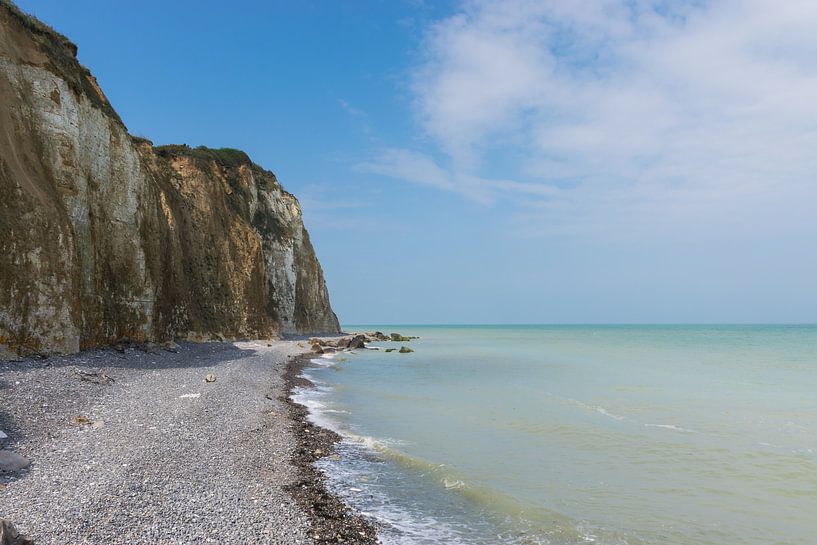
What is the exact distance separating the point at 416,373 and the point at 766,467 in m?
20.5

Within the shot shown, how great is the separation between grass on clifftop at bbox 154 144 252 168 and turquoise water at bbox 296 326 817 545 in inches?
919

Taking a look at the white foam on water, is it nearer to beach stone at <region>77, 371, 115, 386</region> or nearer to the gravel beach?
the gravel beach

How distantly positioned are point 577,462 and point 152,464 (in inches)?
336

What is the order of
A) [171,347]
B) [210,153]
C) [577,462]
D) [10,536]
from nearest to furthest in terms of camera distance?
1. [10,536]
2. [577,462]
3. [171,347]
4. [210,153]

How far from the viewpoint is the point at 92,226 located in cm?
1984

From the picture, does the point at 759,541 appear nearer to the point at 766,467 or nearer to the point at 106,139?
the point at 766,467

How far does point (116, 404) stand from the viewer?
39.3 feet

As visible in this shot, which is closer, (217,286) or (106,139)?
(106,139)

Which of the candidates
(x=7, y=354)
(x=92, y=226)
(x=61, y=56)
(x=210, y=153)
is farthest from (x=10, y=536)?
(x=210, y=153)

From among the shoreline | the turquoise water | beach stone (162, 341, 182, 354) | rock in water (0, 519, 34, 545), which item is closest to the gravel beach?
the shoreline

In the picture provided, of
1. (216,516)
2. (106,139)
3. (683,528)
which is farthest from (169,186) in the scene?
(683,528)

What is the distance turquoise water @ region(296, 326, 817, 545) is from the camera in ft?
25.6

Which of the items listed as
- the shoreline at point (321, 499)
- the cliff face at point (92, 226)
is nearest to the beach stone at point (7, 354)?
the cliff face at point (92, 226)

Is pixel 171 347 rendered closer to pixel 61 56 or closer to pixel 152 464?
pixel 61 56
